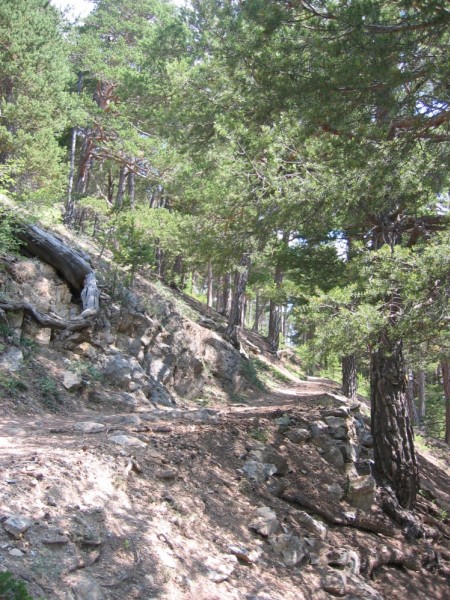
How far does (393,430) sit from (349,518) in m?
1.84

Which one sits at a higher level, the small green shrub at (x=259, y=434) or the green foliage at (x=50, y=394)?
the green foliage at (x=50, y=394)

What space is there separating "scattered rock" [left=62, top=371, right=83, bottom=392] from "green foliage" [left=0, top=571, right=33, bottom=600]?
595 cm


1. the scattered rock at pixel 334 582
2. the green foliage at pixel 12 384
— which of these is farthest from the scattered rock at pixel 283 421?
the green foliage at pixel 12 384

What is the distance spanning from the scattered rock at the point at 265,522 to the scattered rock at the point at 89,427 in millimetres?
2177

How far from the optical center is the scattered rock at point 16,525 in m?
3.38

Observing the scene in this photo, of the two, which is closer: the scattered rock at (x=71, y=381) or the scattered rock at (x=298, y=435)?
the scattered rock at (x=298, y=435)

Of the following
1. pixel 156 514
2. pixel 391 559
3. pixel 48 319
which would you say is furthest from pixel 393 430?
pixel 48 319

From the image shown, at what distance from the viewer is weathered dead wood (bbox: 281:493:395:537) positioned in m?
6.39

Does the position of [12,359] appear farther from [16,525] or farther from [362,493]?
[362,493]

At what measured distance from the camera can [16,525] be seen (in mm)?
3430

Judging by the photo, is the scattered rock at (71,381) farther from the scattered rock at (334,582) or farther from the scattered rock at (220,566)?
the scattered rock at (334,582)

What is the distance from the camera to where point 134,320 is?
11.7 meters

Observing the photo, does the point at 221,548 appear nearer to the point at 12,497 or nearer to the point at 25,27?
the point at 12,497

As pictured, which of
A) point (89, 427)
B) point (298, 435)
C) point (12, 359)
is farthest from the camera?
point (12, 359)
